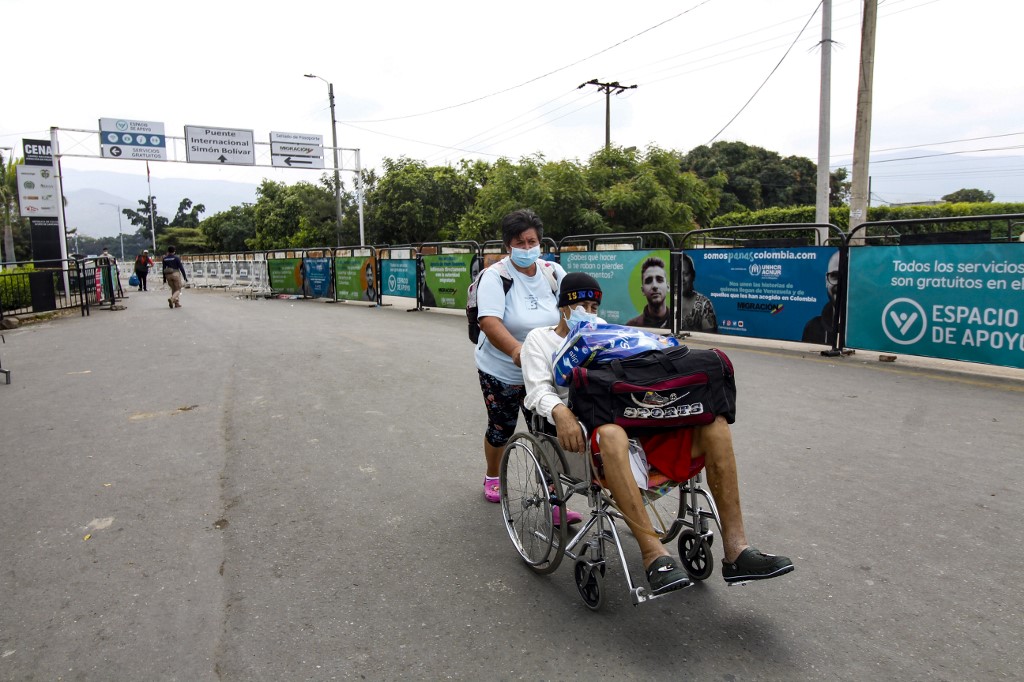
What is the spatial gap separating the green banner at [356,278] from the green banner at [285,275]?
2691mm

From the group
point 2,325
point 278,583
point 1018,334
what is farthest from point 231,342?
point 1018,334

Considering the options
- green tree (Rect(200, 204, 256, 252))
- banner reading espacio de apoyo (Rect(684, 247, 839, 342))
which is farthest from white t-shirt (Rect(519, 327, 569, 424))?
A: green tree (Rect(200, 204, 256, 252))

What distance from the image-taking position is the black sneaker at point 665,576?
2.62m

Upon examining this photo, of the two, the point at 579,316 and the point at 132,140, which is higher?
the point at 132,140

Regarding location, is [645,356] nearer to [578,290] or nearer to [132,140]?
[578,290]

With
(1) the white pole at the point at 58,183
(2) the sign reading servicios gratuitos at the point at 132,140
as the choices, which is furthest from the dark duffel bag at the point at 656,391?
(2) the sign reading servicios gratuitos at the point at 132,140

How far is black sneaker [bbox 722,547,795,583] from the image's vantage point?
107 inches

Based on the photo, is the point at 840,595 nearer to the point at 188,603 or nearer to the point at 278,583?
the point at 278,583

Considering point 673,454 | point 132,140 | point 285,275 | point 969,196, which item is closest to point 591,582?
point 673,454

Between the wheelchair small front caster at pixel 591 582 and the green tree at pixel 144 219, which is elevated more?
the green tree at pixel 144 219

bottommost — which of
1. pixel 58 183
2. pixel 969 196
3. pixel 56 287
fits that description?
pixel 56 287

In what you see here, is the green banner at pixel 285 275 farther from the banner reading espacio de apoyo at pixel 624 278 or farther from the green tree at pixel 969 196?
the green tree at pixel 969 196

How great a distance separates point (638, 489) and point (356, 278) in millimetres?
18321

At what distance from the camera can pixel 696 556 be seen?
3186mm
